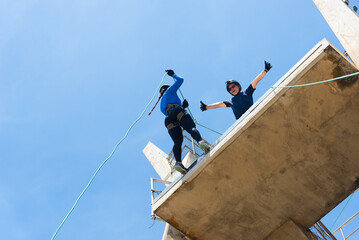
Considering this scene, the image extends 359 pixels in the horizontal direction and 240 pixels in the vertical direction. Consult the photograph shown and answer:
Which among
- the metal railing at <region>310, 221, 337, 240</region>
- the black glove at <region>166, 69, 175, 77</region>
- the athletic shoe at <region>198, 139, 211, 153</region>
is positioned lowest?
the metal railing at <region>310, 221, 337, 240</region>

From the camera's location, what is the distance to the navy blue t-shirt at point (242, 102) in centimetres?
664

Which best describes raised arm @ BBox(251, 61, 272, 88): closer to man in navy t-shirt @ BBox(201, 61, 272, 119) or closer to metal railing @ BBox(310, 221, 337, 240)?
man in navy t-shirt @ BBox(201, 61, 272, 119)

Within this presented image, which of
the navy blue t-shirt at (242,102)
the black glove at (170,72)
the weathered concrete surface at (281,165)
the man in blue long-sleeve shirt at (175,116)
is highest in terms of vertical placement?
the black glove at (170,72)

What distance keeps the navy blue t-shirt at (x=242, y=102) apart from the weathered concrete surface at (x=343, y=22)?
195 cm

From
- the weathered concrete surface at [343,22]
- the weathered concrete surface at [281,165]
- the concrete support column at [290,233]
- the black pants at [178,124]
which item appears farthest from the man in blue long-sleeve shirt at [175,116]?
the weathered concrete surface at [343,22]

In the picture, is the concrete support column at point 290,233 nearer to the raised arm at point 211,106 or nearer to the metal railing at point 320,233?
the metal railing at point 320,233

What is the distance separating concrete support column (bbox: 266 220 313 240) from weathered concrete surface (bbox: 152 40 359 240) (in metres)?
0.09

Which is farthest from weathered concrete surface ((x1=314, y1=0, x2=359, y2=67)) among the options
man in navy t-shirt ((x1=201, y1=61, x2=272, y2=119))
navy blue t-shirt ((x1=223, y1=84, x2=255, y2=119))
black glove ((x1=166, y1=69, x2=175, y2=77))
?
black glove ((x1=166, y1=69, x2=175, y2=77))

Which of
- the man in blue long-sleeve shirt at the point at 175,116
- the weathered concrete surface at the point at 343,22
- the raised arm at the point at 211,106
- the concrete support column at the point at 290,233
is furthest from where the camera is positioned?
the raised arm at the point at 211,106

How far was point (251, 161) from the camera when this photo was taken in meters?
5.59

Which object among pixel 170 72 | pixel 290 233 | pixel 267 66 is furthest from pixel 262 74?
pixel 290 233

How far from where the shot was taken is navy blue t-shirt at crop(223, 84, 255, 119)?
261 inches

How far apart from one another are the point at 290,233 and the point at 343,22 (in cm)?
448

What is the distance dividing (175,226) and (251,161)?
74.4 inches
